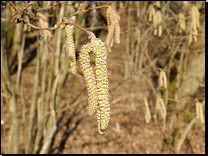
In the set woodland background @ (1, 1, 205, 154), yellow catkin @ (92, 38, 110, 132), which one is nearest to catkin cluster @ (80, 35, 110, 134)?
yellow catkin @ (92, 38, 110, 132)

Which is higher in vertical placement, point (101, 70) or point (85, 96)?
point (101, 70)

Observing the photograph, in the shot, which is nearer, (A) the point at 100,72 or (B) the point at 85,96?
(A) the point at 100,72

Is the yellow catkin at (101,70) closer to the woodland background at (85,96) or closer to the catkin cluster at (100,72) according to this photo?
the catkin cluster at (100,72)

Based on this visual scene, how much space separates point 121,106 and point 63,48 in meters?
3.39

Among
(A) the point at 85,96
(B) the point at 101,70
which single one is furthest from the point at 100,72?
(A) the point at 85,96

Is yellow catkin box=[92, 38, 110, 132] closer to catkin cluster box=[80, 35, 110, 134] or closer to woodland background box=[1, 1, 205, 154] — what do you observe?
catkin cluster box=[80, 35, 110, 134]

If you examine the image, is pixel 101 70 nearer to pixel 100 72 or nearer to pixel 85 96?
pixel 100 72

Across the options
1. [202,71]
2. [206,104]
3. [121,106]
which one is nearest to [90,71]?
[206,104]

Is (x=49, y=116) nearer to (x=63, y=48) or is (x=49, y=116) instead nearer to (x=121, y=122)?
(x=63, y=48)

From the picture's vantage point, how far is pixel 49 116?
248cm

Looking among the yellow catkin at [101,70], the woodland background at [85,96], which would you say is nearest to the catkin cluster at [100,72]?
the yellow catkin at [101,70]

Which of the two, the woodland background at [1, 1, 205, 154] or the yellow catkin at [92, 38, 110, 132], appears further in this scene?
the woodland background at [1, 1, 205, 154]

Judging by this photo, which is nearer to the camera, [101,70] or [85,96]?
[101,70]

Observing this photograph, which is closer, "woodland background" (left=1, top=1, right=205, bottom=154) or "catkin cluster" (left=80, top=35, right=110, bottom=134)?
"catkin cluster" (left=80, top=35, right=110, bottom=134)
